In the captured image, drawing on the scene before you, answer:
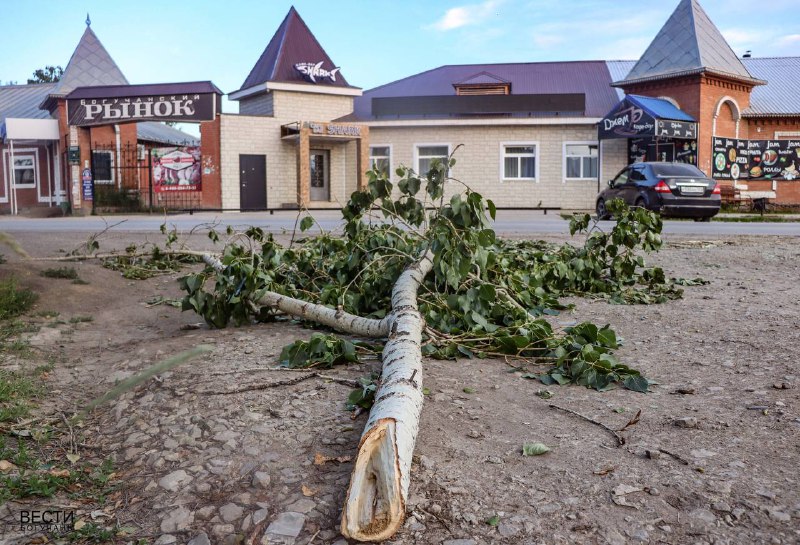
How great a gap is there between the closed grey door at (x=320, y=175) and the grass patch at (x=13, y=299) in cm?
2754

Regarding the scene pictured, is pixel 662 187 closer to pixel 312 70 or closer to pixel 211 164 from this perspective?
pixel 312 70

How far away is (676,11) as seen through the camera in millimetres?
32688

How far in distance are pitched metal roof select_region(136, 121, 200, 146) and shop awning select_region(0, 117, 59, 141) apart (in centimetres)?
443

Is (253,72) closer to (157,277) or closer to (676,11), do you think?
(676,11)

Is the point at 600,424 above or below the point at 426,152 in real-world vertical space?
below

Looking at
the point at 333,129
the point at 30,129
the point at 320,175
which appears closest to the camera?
the point at 333,129

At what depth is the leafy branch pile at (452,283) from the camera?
430 cm

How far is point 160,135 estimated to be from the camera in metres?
38.8

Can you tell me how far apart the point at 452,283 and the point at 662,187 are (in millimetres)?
15074

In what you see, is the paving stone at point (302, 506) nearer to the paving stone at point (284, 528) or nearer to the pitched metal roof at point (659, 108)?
the paving stone at point (284, 528)

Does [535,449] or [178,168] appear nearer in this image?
[535,449]

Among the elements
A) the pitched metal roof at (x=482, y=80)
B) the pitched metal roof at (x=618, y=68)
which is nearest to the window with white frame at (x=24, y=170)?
the pitched metal roof at (x=482, y=80)

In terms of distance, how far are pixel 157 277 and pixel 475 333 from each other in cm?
477

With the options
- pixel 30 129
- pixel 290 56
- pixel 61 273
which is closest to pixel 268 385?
pixel 61 273
